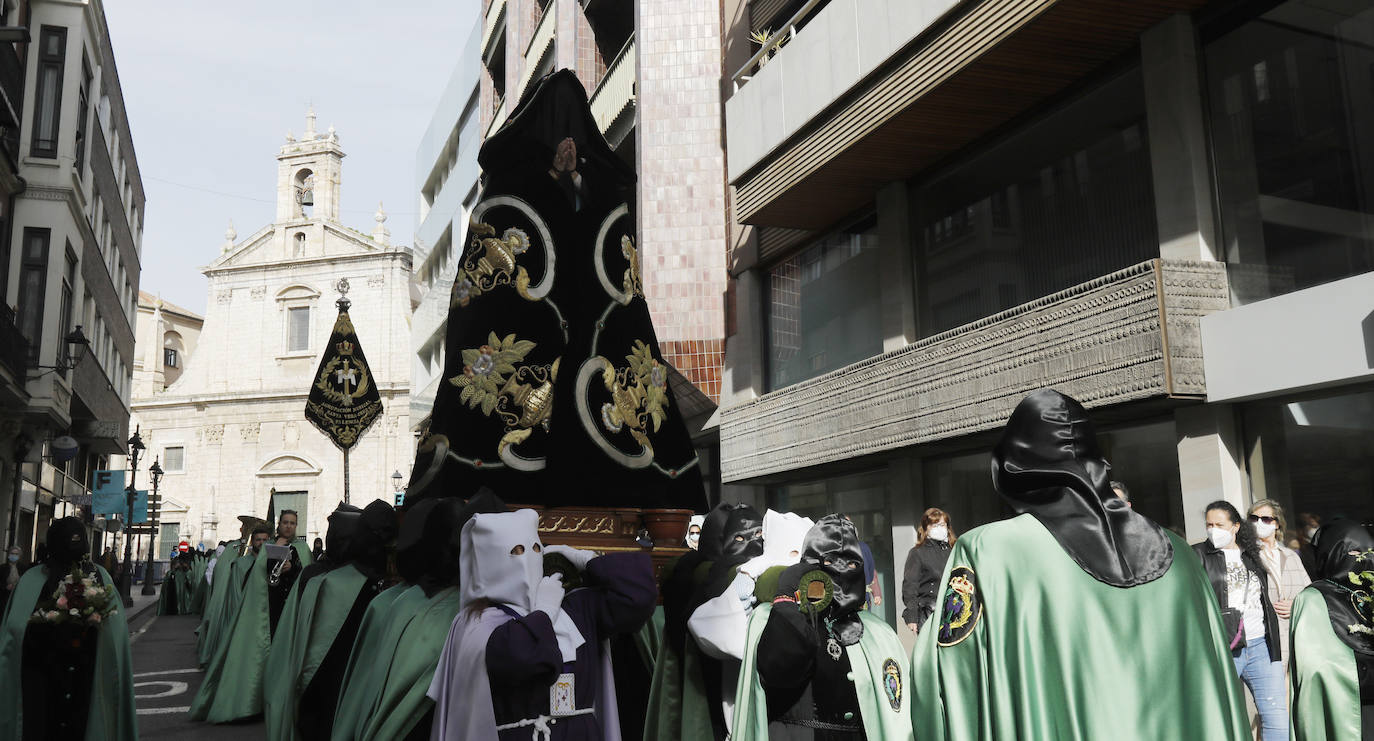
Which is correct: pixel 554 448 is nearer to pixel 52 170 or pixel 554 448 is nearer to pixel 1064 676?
pixel 1064 676

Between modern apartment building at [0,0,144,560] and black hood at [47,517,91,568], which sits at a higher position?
modern apartment building at [0,0,144,560]

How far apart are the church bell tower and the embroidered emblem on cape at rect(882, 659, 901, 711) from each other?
202 ft

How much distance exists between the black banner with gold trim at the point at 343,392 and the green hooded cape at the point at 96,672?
583 cm

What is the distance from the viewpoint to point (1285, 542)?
8.39m

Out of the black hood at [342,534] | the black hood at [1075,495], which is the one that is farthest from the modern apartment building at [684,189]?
the black hood at [1075,495]

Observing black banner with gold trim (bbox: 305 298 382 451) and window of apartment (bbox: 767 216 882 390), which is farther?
window of apartment (bbox: 767 216 882 390)

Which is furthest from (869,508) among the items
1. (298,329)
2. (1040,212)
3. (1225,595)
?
(298,329)

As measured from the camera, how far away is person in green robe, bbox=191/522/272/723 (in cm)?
1125

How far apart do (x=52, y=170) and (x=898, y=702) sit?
25.8 meters

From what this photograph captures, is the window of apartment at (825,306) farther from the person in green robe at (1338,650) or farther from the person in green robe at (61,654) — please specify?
the person in green robe at (61,654)

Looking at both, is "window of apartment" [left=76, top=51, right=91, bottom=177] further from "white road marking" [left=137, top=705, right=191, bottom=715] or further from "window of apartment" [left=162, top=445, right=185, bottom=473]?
"window of apartment" [left=162, top=445, right=185, bottom=473]

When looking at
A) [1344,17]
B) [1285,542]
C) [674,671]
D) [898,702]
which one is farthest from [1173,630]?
[1344,17]

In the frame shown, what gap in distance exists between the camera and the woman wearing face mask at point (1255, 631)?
24.2 feet

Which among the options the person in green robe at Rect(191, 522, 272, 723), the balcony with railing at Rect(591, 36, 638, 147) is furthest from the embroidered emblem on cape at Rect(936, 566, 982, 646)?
the balcony with railing at Rect(591, 36, 638, 147)
